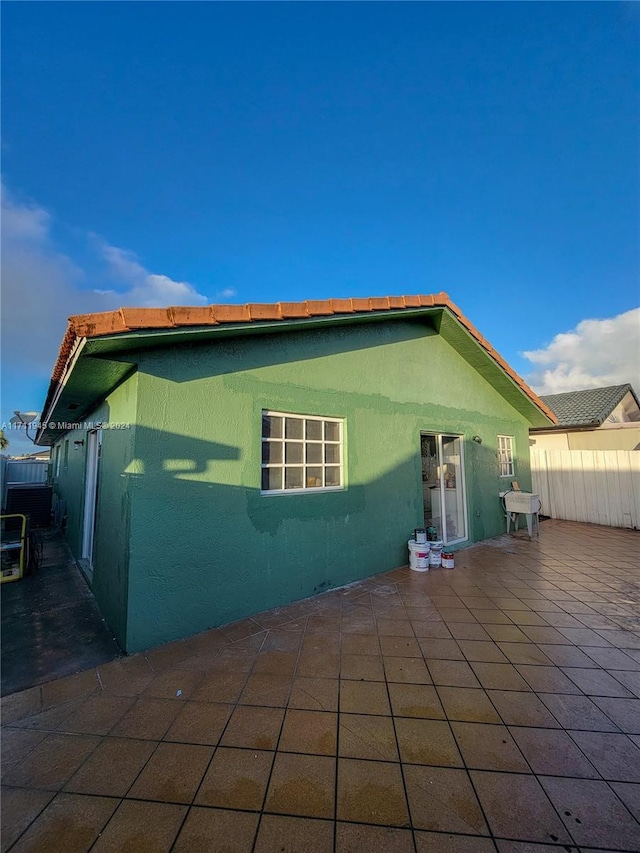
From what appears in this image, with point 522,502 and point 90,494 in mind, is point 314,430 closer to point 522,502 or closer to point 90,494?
point 90,494

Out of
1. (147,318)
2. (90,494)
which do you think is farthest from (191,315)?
(90,494)

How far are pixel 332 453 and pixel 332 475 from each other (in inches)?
14.0

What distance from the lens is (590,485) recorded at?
10.3 meters

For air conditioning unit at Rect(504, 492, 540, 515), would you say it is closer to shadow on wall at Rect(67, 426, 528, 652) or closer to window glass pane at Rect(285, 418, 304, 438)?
shadow on wall at Rect(67, 426, 528, 652)

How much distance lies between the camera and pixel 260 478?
4355 millimetres

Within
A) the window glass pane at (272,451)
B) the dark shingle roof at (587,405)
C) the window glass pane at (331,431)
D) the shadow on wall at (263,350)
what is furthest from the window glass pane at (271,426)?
the dark shingle roof at (587,405)

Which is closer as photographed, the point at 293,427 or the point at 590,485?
the point at 293,427

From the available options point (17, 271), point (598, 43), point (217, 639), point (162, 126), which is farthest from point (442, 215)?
point (17, 271)

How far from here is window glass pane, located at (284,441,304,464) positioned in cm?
479

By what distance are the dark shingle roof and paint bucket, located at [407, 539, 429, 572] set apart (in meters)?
10.4

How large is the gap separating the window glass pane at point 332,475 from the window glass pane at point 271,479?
886 millimetres

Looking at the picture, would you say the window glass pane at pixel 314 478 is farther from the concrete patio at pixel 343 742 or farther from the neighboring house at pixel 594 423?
the neighboring house at pixel 594 423

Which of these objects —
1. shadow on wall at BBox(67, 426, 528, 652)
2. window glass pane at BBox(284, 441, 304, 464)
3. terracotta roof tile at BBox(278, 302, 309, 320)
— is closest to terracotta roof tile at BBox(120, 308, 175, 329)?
shadow on wall at BBox(67, 426, 528, 652)

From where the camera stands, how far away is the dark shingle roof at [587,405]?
43.0 feet
